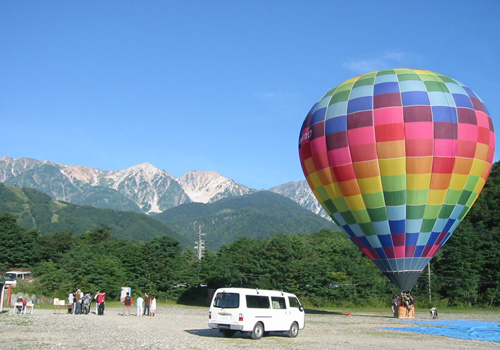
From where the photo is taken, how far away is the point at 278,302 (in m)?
20.1

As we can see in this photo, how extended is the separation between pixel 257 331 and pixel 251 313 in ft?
2.34

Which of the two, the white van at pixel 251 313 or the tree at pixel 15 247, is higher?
the tree at pixel 15 247

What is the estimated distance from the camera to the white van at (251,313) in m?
18.5

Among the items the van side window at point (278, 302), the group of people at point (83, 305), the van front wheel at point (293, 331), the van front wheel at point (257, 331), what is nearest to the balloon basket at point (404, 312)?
the van front wheel at point (293, 331)

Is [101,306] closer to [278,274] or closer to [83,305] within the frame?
[83,305]

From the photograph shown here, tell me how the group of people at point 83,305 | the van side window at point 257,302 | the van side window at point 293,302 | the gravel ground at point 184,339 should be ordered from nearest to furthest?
the gravel ground at point 184,339 → the van side window at point 257,302 → the van side window at point 293,302 → the group of people at point 83,305

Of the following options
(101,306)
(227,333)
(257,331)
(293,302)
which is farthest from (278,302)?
(101,306)

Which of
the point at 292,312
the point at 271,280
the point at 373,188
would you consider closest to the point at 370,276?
the point at 271,280

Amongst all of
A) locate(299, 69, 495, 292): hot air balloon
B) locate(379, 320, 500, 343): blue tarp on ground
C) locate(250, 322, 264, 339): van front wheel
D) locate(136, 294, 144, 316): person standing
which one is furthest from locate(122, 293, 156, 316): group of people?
locate(379, 320, 500, 343): blue tarp on ground

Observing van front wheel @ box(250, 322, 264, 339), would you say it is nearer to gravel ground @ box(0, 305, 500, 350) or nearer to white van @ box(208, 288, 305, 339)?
white van @ box(208, 288, 305, 339)

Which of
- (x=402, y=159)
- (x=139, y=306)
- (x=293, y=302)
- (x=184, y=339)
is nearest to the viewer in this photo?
(x=184, y=339)

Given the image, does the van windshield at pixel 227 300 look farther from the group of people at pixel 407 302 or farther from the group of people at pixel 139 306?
the group of people at pixel 407 302

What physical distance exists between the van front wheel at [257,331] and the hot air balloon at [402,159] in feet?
39.0

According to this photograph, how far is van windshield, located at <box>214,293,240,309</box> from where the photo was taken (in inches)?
736
